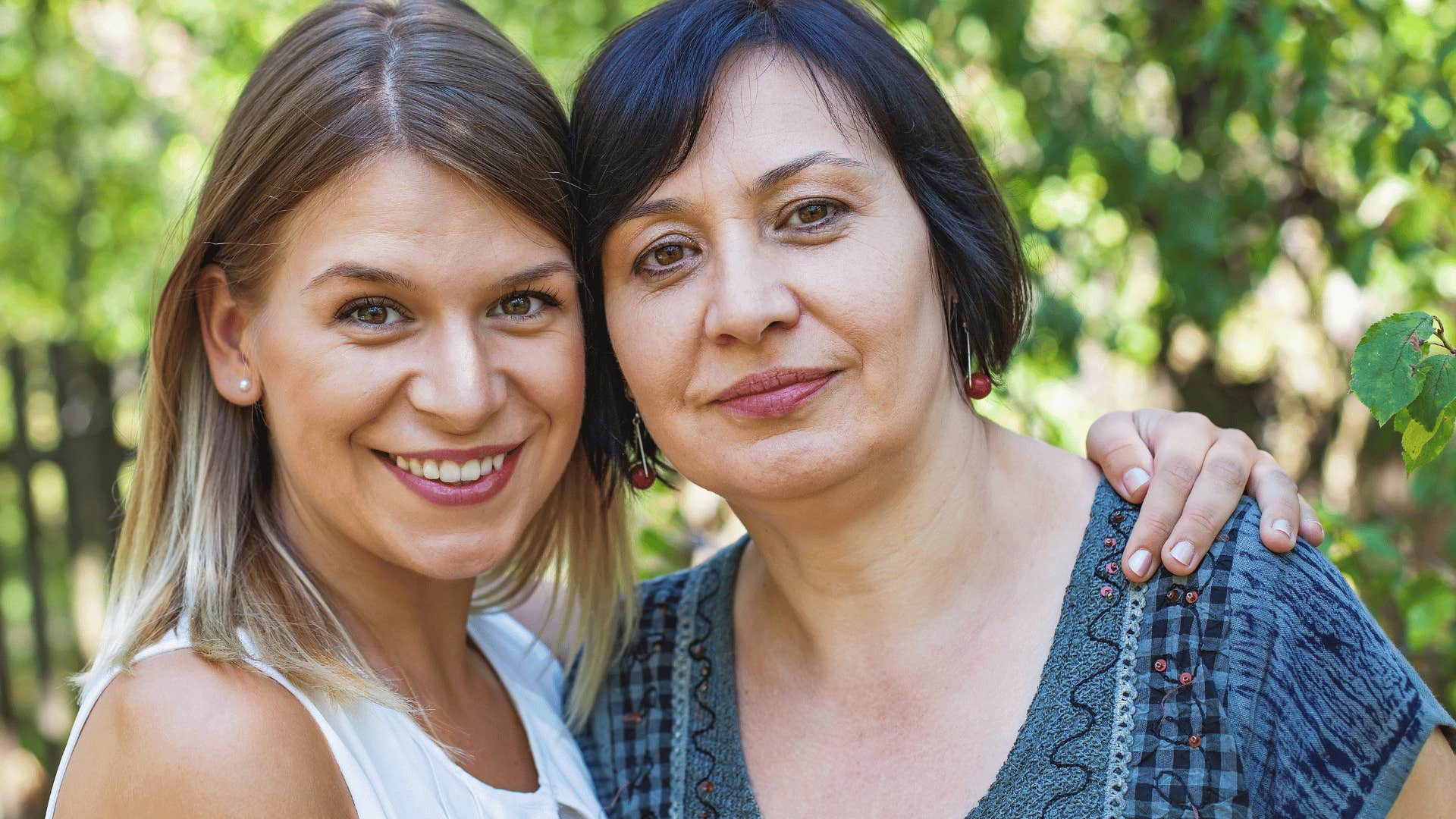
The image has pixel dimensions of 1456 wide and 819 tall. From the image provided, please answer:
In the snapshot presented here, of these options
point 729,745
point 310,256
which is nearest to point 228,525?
point 310,256

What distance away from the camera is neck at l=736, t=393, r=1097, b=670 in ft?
6.70

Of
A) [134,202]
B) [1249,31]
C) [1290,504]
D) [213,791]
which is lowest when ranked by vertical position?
[213,791]

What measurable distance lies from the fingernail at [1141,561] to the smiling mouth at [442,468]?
3.31 feet

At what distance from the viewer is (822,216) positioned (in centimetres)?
196

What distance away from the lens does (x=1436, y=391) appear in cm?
148

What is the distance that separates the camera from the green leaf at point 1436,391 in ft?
4.82

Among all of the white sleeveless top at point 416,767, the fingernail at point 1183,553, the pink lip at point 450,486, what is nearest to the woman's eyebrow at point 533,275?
the pink lip at point 450,486

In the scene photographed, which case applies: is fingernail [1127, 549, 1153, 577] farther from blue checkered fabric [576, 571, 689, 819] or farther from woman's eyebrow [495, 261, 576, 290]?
woman's eyebrow [495, 261, 576, 290]

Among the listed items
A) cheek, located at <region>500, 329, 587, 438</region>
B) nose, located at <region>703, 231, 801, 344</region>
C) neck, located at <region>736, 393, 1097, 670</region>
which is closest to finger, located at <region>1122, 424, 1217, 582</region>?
neck, located at <region>736, 393, 1097, 670</region>

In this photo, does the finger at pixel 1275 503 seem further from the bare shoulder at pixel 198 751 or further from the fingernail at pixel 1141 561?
the bare shoulder at pixel 198 751

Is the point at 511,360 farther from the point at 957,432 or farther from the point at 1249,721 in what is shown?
the point at 1249,721

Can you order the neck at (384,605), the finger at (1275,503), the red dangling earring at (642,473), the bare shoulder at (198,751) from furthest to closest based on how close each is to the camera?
the red dangling earring at (642,473) → the neck at (384,605) → the finger at (1275,503) → the bare shoulder at (198,751)

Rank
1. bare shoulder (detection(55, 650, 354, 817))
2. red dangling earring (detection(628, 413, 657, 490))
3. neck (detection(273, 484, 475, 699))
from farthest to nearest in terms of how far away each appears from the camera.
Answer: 1. red dangling earring (detection(628, 413, 657, 490))
2. neck (detection(273, 484, 475, 699))
3. bare shoulder (detection(55, 650, 354, 817))

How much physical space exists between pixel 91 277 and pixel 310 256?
6190 millimetres
